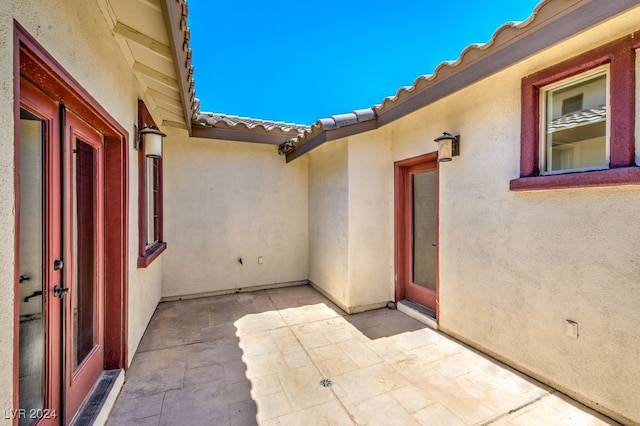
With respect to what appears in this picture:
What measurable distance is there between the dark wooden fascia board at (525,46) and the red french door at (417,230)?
1.23 m

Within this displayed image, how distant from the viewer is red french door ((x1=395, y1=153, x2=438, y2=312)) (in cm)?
502

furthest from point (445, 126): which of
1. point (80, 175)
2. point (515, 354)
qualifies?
point (80, 175)

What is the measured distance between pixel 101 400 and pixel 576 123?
5.82 meters

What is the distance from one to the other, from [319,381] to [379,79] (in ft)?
40.5

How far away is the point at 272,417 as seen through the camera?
9.07ft

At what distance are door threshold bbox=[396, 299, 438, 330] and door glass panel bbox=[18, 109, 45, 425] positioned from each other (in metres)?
4.88

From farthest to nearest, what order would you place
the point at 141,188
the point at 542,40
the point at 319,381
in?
1. the point at 141,188
2. the point at 319,381
3. the point at 542,40

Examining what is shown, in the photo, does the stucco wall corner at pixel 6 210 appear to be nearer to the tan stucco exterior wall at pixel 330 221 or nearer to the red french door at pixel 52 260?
the red french door at pixel 52 260

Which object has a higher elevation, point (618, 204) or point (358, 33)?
point (358, 33)

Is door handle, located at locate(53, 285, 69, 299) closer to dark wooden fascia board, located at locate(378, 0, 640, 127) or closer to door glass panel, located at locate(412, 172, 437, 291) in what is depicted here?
dark wooden fascia board, located at locate(378, 0, 640, 127)

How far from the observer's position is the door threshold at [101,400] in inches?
99.3

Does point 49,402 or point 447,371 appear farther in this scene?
point 447,371

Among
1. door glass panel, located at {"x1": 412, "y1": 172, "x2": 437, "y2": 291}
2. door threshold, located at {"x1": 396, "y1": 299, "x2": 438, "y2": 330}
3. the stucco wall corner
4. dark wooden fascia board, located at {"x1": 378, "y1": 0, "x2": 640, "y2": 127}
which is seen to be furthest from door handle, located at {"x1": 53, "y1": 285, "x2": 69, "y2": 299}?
door glass panel, located at {"x1": 412, "y1": 172, "x2": 437, "y2": 291}

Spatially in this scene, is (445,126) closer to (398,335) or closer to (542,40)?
(542,40)
